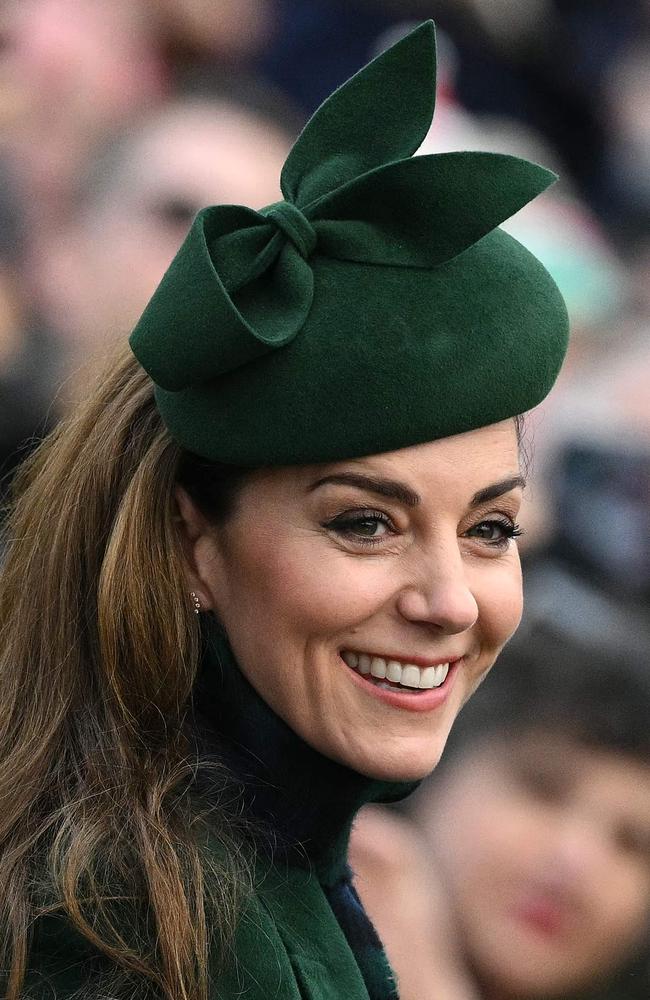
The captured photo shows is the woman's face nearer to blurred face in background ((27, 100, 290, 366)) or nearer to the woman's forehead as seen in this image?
the woman's forehead

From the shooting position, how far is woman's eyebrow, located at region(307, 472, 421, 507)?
1725mm

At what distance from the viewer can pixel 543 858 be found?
353 cm

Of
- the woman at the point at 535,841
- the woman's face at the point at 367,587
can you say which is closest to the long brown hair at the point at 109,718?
the woman's face at the point at 367,587

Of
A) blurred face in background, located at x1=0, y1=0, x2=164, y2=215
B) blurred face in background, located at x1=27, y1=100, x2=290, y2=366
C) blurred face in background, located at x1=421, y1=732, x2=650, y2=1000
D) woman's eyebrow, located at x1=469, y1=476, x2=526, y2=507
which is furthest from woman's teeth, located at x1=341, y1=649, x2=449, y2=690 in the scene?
blurred face in background, located at x1=421, y1=732, x2=650, y2=1000

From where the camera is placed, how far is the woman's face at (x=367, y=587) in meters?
1.74

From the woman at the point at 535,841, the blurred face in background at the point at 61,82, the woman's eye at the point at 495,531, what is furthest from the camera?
the woman at the point at 535,841

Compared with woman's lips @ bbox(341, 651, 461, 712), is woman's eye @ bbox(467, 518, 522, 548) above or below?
above

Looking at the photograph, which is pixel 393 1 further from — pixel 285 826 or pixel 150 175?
pixel 285 826

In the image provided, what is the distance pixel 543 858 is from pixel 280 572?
2.06 m

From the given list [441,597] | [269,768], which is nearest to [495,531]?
[441,597]

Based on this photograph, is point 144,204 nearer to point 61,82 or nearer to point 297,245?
point 61,82

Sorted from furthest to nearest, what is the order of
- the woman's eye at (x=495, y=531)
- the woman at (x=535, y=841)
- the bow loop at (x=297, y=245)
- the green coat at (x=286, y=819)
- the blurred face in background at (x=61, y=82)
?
the woman at (x=535, y=841) → the blurred face in background at (x=61, y=82) → the woman's eye at (x=495, y=531) → the green coat at (x=286, y=819) → the bow loop at (x=297, y=245)

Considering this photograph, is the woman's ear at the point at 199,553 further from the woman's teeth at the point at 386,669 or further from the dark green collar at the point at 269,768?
the woman's teeth at the point at 386,669

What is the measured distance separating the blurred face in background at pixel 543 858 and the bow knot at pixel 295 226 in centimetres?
218
